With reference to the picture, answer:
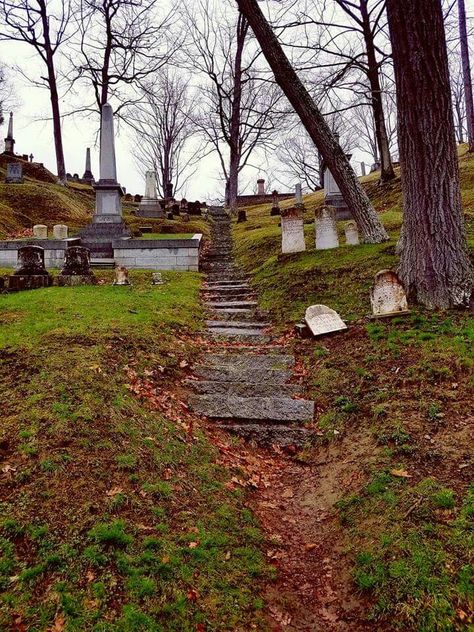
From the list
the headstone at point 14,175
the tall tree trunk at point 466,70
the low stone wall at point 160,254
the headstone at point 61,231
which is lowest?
the low stone wall at point 160,254

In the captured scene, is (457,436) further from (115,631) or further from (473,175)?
(473,175)

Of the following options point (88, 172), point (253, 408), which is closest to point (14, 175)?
point (88, 172)

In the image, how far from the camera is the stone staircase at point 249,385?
14.8 ft

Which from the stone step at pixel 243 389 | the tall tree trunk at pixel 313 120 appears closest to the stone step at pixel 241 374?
the stone step at pixel 243 389

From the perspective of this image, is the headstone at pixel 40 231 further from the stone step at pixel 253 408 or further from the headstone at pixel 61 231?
the stone step at pixel 253 408

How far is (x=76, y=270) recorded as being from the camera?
9391 mm

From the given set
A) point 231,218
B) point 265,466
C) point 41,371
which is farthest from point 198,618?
point 231,218

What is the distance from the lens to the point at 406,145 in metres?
6.10

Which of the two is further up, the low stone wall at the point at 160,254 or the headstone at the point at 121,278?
the low stone wall at the point at 160,254

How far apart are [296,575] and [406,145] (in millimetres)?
5462

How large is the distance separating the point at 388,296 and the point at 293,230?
16.7 ft

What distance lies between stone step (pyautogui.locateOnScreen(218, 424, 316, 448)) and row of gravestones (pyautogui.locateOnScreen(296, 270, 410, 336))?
217 cm

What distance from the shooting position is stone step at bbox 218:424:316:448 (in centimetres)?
434

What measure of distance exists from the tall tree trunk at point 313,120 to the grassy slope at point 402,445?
2430mm
